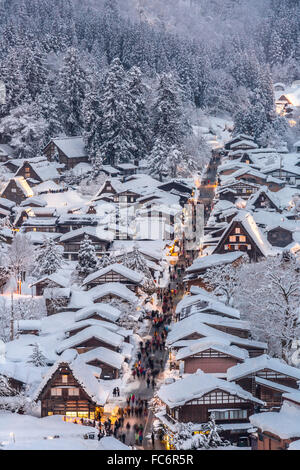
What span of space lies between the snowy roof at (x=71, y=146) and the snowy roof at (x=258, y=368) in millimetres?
46529

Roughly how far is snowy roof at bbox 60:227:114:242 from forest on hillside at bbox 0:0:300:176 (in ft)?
52.2

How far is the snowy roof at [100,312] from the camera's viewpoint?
3791cm

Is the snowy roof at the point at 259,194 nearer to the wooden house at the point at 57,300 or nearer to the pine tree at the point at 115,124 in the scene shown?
the pine tree at the point at 115,124

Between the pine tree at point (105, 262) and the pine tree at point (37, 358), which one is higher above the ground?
the pine tree at point (105, 262)

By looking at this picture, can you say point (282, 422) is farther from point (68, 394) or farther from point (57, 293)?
point (57, 293)

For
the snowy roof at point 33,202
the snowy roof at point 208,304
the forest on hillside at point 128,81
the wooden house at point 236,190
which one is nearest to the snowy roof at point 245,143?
the forest on hillside at point 128,81

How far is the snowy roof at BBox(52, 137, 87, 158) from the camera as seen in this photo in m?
74.8

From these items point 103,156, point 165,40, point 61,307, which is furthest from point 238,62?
point 61,307

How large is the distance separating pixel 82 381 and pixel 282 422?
28.4 ft

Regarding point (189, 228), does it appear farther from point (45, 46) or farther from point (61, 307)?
point (45, 46)

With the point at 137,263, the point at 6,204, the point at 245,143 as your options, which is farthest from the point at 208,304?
the point at 245,143

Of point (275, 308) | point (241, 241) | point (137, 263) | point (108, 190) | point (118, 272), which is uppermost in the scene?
point (108, 190)

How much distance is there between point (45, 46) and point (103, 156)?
34554 mm

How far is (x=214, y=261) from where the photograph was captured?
44.9 metres
